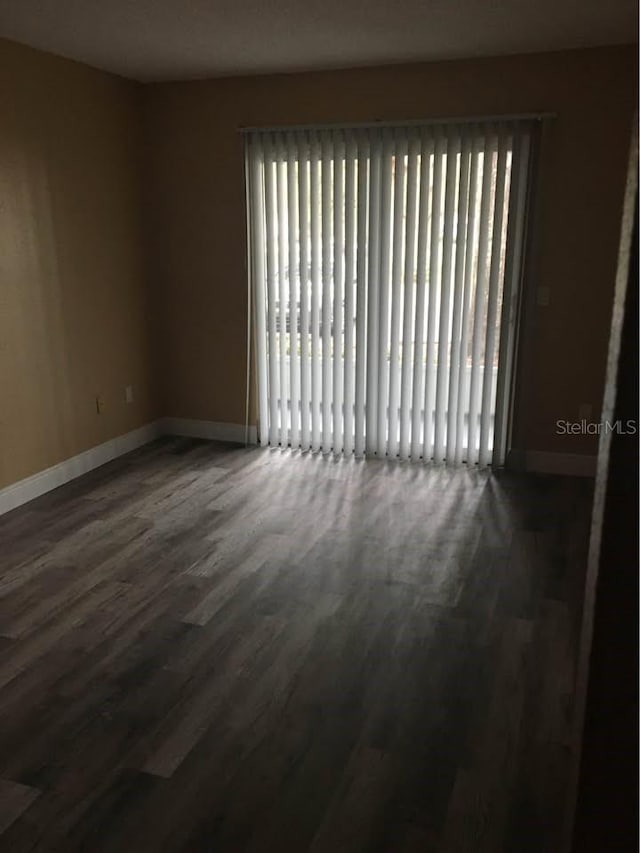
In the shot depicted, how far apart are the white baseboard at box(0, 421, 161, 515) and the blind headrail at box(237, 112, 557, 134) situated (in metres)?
2.30

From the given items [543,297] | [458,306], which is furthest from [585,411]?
[458,306]

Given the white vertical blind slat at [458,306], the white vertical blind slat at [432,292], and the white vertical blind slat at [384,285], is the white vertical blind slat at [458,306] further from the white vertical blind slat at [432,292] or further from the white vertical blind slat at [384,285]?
the white vertical blind slat at [384,285]

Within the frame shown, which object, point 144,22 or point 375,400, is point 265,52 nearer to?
point 144,22

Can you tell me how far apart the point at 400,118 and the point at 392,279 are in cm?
98

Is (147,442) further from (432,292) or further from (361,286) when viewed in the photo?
(432,292)

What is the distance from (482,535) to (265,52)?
2.97m

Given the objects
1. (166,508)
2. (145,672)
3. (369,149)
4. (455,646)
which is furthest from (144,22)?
(455,646)

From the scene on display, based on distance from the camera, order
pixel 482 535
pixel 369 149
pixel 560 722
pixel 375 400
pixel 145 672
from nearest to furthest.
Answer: pixel 560 722
pixel 145 672
pixel 482 535
pixel 369 149
pixel 375 400

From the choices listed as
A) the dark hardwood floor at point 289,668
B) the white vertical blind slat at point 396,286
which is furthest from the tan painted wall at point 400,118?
the dark hardwood floor at point 289,668

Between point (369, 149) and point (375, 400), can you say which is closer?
point (369, 149)

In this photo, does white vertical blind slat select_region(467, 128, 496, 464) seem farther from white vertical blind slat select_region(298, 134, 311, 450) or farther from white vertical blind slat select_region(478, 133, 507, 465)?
white vertical blind slat select_region(298, 134, 311, 450)

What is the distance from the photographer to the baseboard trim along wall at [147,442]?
424cm

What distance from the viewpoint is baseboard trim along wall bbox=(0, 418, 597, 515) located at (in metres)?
4.24

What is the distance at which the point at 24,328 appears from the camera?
4.11 meters
